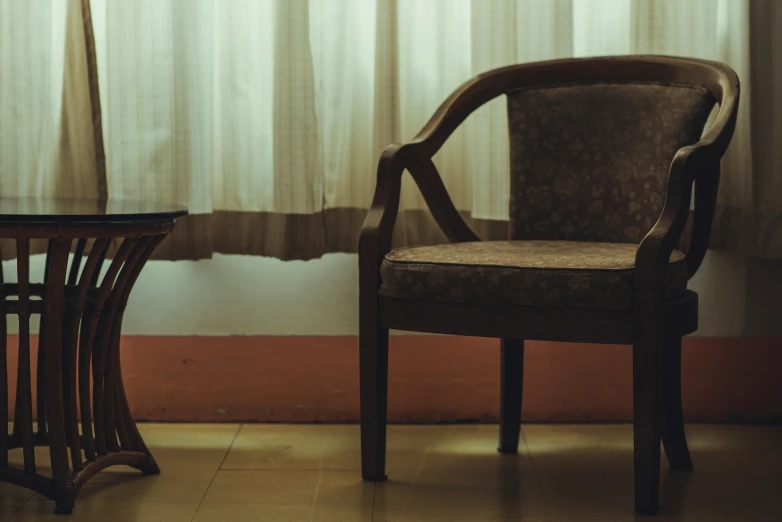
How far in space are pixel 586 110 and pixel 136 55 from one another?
1117mm

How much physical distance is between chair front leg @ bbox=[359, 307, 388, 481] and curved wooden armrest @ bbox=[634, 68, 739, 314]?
55 centimetres

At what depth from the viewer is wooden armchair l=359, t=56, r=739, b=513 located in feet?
5.98

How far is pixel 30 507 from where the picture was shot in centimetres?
193

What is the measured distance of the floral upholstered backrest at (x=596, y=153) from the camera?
87.1 inches

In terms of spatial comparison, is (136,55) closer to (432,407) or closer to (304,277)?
(304,277)

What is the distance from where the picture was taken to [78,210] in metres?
1.87

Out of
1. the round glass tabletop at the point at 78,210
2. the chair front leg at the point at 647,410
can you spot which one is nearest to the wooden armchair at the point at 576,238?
the chair front leg at the point at 647,410

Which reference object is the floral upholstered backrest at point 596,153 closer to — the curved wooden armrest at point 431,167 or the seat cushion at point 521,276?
the curved wooden armrest at point 431,167

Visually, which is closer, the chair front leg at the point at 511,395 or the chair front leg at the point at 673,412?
the chair front leg at the point at 673,412

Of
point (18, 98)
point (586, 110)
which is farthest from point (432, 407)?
point (18, 98)

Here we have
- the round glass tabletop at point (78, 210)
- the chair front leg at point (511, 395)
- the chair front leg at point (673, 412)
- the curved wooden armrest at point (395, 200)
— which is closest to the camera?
the round glass tabletop at point (78, 210)

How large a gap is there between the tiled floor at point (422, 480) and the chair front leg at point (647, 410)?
79mm

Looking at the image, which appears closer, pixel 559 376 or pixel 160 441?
pixel 160 441

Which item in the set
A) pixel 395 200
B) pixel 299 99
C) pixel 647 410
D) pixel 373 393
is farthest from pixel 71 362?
pixel 647 410
